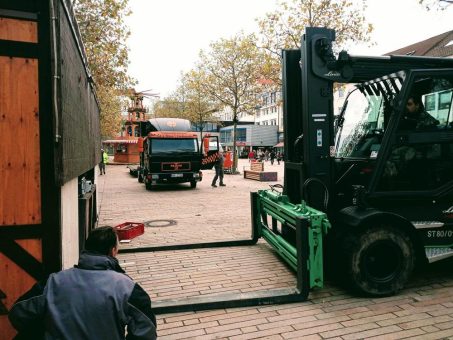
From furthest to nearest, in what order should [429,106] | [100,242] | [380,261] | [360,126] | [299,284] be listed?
[360,126]
[429,106]
[380,261]
[299,284]
[100,242]

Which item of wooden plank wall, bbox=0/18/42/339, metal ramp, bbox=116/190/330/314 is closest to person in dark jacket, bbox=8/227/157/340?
wooden plank wall, bbox=0/18/42/339

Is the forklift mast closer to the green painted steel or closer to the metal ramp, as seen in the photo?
the green painted steel

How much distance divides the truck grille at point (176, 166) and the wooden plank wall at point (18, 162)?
547 inches

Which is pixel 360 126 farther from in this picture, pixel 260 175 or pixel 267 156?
pixel 267 156

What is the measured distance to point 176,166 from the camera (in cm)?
1702

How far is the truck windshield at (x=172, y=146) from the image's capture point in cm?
1677

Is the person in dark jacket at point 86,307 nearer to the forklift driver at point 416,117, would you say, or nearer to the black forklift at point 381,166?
the black forklift at point 381,166

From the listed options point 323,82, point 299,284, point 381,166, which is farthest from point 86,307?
point 323,82

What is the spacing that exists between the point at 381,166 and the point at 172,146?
522 inches

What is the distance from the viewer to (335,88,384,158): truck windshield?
16.2 ft

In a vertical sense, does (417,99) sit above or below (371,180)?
above

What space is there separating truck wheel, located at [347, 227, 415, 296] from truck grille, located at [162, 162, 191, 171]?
13.1 meters

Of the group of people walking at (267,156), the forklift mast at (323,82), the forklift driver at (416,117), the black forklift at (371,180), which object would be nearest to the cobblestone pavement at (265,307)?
the black forklift at (371,180)

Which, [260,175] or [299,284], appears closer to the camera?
[299,284]
